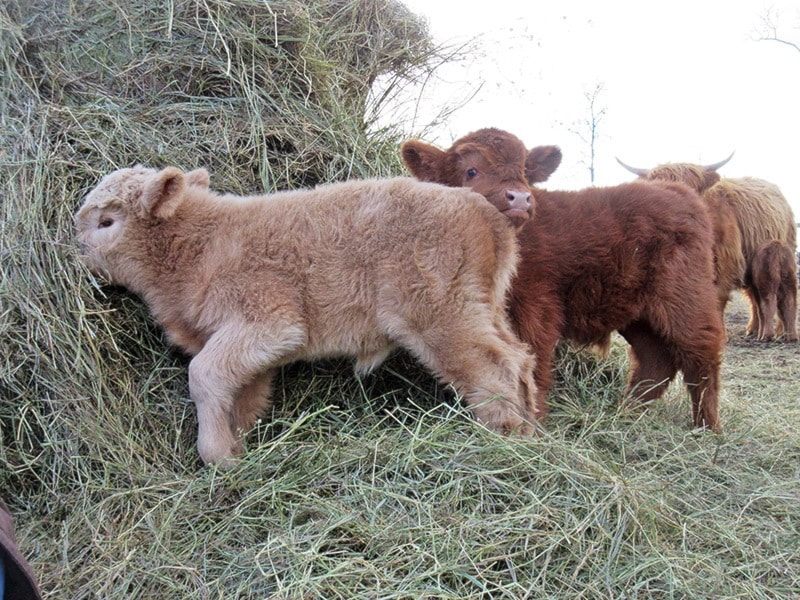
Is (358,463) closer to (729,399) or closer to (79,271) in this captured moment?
(79,271)

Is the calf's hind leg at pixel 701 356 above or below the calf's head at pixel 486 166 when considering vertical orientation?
below

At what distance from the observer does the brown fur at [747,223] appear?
858 cm

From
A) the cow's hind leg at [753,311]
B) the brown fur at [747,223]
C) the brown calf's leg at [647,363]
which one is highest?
the brown calf's leg at [647,363]

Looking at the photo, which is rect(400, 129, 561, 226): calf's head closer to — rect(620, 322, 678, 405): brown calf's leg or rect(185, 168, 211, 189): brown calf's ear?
rect(185, 168, 211, 189): brown calf's ear

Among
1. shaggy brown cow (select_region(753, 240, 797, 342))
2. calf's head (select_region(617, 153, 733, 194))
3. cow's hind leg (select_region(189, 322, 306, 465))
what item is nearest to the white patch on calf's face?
cow's hind leg (select_region(189, 322, 306, 465))

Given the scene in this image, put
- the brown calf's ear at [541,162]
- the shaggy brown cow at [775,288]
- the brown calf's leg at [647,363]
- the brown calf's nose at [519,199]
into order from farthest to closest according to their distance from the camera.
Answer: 1. the shaggy brown cow at [775,288]
2. the brown calf's leg at [647,363]
3. the brown calf's ear at [541,162]
4. the brown calf's nose at [519,199]

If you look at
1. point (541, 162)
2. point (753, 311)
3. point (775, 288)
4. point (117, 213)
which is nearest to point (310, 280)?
point (117, 213)

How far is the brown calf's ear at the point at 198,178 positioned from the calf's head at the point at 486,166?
117cm

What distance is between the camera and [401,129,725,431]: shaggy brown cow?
14.4 feet

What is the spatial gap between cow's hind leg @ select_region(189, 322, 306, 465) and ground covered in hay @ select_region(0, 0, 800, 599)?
0.19 meters

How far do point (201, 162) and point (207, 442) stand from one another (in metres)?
1.78

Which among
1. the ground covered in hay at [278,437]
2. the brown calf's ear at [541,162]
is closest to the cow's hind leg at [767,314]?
the ground covered in hay at [278,437]

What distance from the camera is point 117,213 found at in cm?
396

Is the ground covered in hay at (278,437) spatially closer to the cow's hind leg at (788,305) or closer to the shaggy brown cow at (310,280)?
the shaggy brown cow at (310,280)
